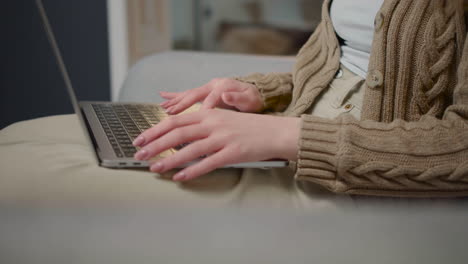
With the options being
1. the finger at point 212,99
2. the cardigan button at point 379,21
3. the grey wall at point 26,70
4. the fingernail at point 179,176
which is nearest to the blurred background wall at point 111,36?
the grey wall at point 26,70

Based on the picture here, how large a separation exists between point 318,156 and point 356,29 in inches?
11.3

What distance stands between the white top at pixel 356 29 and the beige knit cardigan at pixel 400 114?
0.06ft

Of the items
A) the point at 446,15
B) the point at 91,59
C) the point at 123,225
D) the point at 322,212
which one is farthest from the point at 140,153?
the point at 91,59

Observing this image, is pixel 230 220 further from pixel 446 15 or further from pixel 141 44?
pixel 141 44

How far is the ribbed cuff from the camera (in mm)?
464

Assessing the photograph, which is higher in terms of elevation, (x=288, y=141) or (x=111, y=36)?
(x=288, y=141)

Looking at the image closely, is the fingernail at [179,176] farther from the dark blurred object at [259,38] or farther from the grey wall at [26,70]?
the dark blurred object at [259,38]

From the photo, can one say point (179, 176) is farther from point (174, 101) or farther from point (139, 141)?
Result: point (174, 101)

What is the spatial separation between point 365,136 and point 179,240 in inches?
8.7

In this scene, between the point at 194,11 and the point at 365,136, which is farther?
the point at 194,11

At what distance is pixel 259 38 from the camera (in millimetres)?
2680

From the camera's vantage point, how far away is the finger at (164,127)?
1.55ft

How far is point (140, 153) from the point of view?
44cm

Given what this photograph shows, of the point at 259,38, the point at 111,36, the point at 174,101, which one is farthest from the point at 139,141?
the point at 259,38
